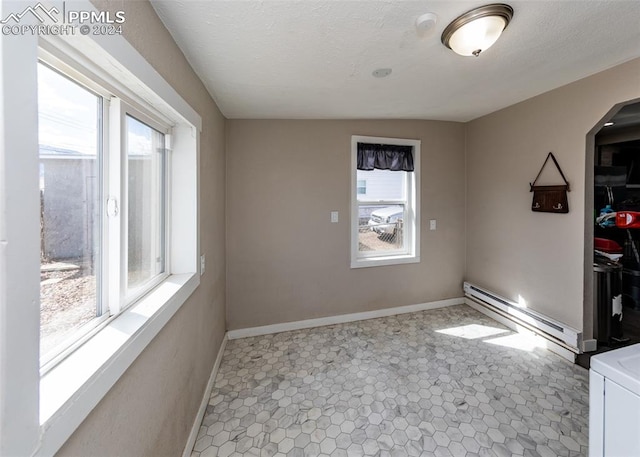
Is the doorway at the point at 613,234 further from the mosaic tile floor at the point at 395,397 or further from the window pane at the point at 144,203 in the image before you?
the window pane at the point at 144,203

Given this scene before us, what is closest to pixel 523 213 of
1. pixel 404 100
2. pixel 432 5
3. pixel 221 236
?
pixel 404 100

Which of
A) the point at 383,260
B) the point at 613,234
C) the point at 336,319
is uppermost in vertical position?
the point at 613,234

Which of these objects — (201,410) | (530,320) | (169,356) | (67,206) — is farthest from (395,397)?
(67,206)

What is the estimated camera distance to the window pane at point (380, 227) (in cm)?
315

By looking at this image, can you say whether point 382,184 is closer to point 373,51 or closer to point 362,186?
point 362,186

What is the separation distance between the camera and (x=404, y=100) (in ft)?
7.89

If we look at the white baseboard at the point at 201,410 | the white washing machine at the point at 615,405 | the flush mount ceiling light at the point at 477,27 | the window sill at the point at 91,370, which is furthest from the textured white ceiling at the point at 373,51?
the white baseboard at the point at 201,410

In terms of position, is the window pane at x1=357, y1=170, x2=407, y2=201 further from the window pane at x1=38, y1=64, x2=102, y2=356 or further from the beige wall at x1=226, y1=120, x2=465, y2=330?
the window pane at x1=38, y1=64, x2=102, y2=356

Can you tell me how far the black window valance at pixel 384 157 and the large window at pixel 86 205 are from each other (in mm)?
2191

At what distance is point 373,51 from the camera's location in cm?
158

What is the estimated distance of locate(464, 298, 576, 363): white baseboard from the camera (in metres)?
2.25

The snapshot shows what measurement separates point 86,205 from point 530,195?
3.44 metres

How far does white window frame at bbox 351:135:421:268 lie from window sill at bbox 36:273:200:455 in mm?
2192

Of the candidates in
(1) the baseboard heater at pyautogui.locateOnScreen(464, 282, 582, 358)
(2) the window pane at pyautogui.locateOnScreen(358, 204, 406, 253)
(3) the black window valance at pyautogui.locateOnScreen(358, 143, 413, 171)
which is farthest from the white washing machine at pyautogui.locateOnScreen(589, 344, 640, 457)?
(3) the black window valance at pyautogui.locateOnScreen(358, 143, 413, 171)
